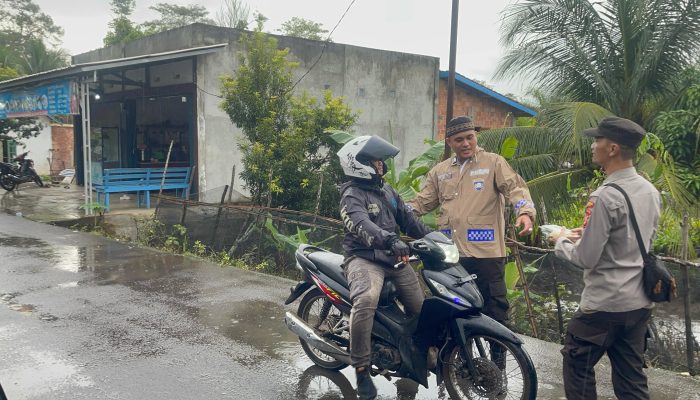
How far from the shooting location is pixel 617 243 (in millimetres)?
3068

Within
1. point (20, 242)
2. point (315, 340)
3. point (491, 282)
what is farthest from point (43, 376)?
point (20, 242)

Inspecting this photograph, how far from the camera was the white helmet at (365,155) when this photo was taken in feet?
13.1

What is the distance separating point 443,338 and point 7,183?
18.4 meters

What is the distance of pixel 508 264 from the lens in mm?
6035

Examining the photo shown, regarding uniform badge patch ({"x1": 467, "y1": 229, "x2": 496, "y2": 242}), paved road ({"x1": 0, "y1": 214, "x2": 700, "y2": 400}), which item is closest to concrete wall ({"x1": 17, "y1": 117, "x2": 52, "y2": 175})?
paved road ({"x1": 0, "y1": 214, "x2": 700, "y2": 400})

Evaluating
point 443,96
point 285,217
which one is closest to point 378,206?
point 285,217

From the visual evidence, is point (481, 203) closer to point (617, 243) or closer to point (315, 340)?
point (617, 243)

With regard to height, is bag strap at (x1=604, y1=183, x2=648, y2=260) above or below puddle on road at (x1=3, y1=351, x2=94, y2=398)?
above

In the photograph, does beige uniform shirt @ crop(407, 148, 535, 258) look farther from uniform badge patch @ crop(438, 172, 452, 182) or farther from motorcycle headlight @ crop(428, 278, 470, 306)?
motorcycle headlight @ crop(428, 278, 470, 306)

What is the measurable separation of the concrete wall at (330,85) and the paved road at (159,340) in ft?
18.0

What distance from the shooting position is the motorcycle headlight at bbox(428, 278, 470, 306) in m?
3.65

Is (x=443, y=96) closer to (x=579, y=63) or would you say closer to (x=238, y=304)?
(x=579, y=63)

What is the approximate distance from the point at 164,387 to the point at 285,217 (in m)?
4.69

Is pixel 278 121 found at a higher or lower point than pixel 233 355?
higher
